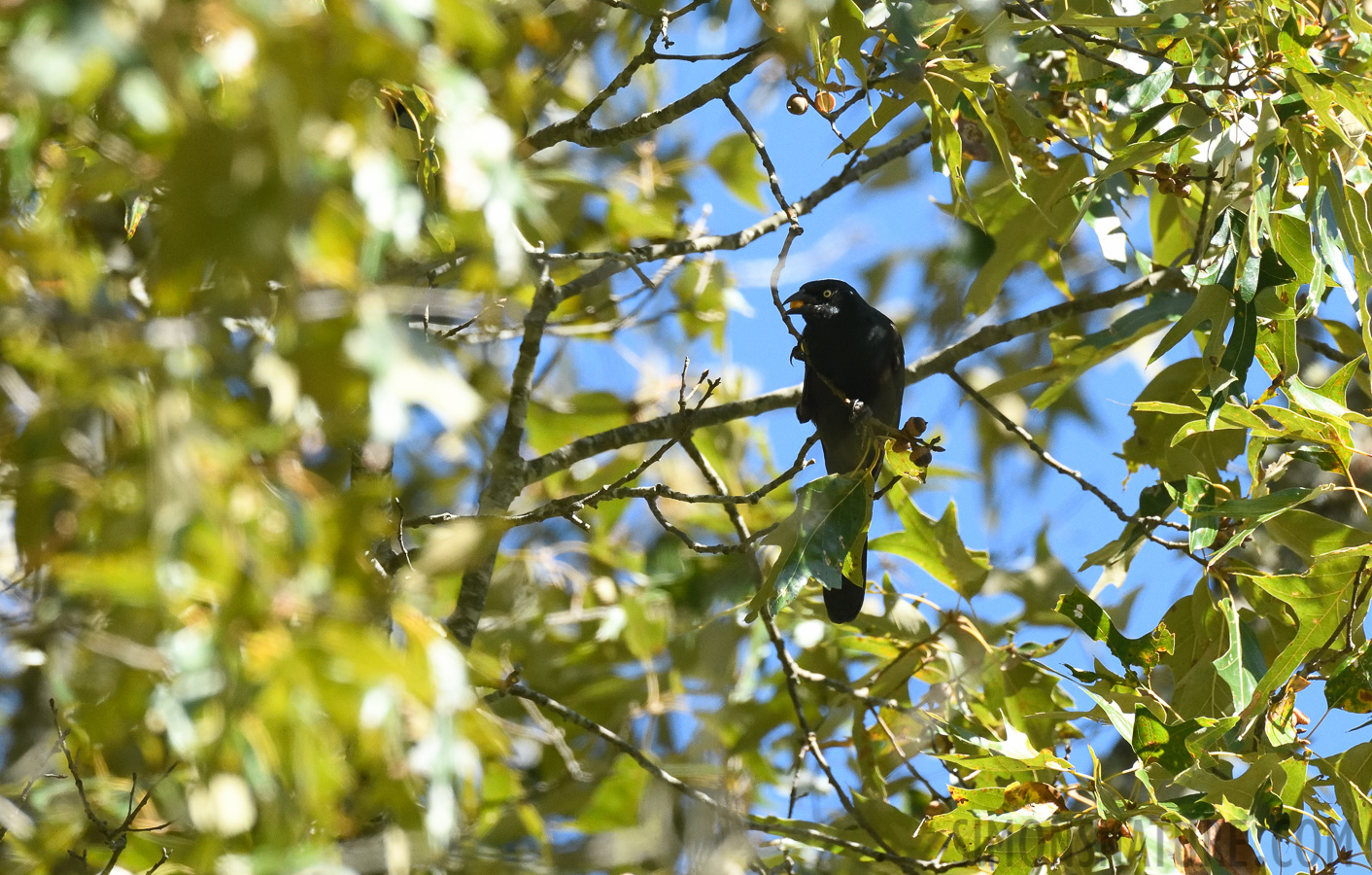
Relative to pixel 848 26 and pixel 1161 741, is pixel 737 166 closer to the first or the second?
pixel 848 26

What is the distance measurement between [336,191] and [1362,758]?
7.86ft

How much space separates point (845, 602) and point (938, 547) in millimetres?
367

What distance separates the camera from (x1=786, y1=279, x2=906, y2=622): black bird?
4.38 metres

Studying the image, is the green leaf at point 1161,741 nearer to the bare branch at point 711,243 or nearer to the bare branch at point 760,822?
the bare branch at point 760,822

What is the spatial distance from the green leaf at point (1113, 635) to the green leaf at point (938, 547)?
0.76 metres

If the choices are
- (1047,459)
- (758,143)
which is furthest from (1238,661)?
(758,143)

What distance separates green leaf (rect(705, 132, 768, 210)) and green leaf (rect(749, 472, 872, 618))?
254cm

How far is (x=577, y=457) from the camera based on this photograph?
3.29 metres

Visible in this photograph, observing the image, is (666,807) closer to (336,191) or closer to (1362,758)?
(1362,758)

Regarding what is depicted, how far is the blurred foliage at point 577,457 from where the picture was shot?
113cm

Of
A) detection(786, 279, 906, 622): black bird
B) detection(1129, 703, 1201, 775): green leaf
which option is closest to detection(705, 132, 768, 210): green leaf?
detection(786, 279, 906, 622): black bird

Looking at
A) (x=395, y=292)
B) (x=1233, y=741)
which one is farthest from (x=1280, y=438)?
(x=395, y=292)

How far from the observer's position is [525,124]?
136 inches

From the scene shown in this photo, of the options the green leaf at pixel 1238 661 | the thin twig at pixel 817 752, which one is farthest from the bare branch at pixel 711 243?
the green leaf at pixel 1238 661
